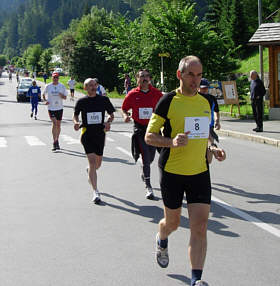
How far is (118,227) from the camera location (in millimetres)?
6602

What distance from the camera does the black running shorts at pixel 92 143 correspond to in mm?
8266

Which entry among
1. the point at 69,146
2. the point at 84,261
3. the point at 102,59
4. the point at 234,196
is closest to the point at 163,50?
the point at 69,146

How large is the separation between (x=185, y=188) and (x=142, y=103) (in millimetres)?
4175

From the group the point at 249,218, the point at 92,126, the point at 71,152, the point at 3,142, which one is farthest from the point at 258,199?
the point at 3,142

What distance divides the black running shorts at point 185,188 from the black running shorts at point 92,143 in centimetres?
379

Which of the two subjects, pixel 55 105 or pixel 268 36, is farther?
pixel 268 36

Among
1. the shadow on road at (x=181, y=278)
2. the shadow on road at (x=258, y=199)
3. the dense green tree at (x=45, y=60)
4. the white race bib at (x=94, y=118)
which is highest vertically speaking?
the dense green tree at (x=45, y=60)

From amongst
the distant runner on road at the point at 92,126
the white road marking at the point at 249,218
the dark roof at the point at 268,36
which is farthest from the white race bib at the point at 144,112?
the dark roof at the point at 268,36

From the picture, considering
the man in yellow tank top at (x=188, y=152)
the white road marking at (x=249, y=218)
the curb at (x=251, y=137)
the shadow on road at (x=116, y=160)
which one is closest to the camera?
the man in yellow tank top at (x=188, y=152)

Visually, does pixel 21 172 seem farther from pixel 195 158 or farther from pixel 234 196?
pixel 195 158

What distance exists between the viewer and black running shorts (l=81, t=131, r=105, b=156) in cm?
827

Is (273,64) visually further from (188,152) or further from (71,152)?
(188,152)

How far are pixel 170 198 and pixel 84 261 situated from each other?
49.2 inches

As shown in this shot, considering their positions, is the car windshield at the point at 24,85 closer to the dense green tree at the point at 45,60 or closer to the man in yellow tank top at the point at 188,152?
the man in yellow tank top at the point at 188,152
